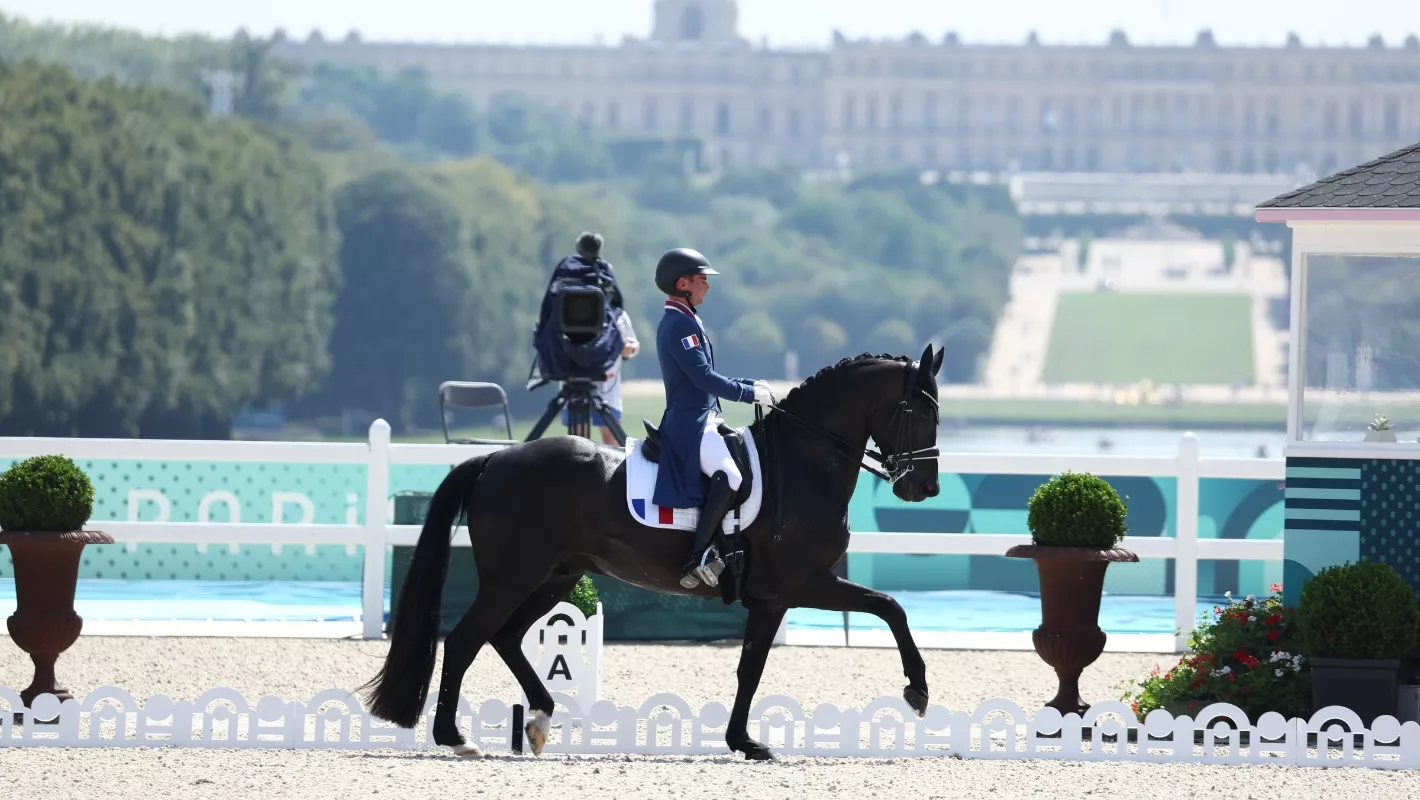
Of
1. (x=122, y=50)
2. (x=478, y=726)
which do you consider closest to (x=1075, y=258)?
(x=122, y=50)

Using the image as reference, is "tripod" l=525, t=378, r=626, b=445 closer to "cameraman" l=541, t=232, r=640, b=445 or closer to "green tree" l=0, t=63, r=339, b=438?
"cameraman" l=541, t=232, r=640, b=445

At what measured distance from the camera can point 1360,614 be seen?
905 cm

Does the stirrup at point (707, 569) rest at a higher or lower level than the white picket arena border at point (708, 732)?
higher

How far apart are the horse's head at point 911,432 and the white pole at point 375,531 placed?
208 inches

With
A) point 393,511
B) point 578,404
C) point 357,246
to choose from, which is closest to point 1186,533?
point 578,404

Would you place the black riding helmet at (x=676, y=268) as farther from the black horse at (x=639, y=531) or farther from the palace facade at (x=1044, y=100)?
the palace facade at (x=1044, y=100)

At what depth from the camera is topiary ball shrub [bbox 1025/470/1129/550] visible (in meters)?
9.69

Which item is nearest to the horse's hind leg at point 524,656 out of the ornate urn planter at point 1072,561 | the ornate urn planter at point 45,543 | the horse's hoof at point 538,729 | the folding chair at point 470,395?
the horse's hoof at point 538,729

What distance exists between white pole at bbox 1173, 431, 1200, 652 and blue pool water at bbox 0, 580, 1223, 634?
4.86ft

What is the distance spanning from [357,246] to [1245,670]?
65526 mm

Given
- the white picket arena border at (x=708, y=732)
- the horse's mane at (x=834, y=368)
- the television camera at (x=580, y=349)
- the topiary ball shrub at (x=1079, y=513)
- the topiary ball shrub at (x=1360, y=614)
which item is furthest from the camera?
the television camera at (x=580, y=349)

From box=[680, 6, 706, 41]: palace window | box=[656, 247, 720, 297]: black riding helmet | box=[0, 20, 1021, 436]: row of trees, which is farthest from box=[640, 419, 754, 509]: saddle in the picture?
box=[680, 6, 706, 41]: palace window

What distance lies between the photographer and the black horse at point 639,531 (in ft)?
27.5

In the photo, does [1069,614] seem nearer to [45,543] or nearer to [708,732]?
[708,732]
